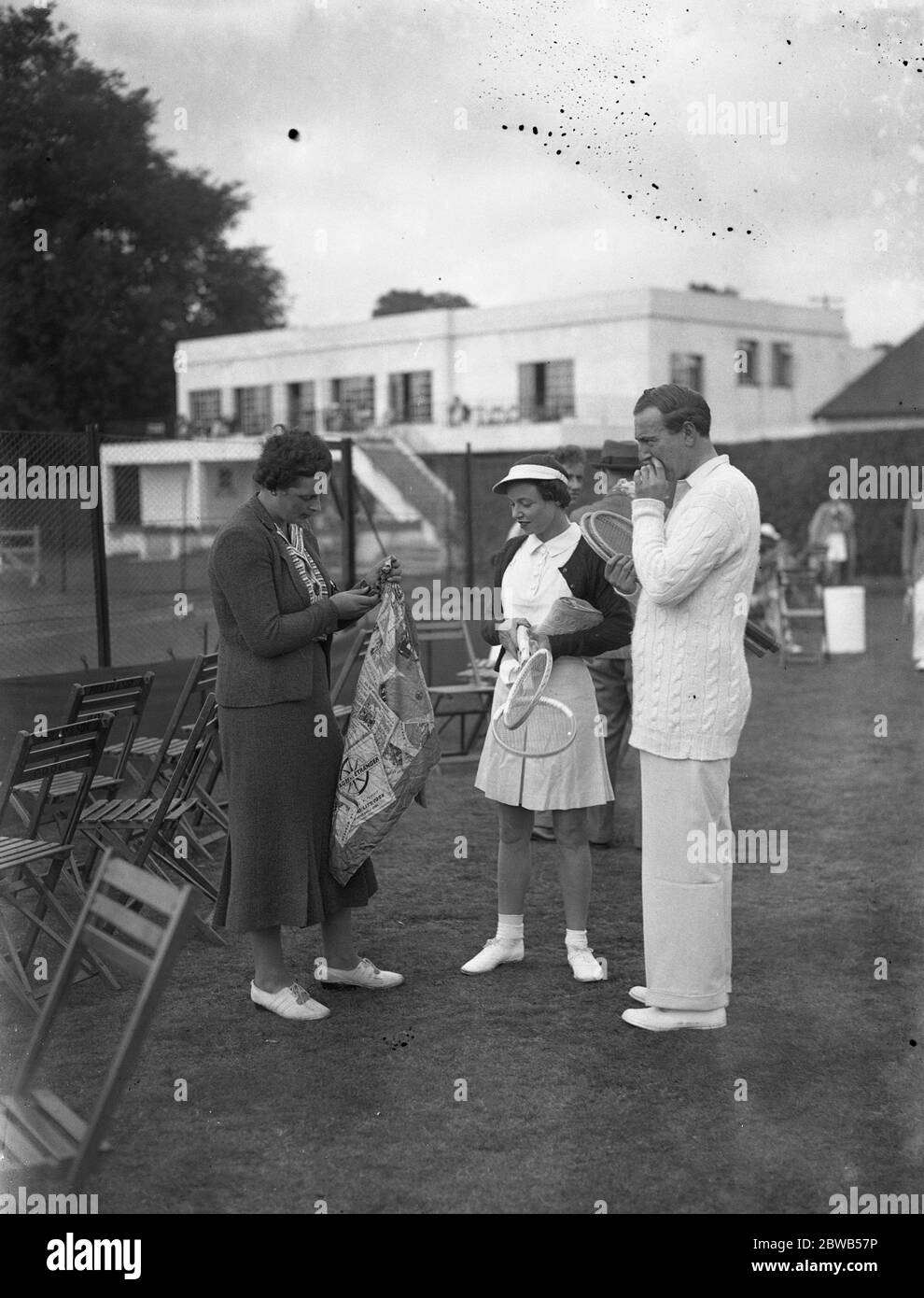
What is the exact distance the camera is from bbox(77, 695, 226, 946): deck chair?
5.27 metres

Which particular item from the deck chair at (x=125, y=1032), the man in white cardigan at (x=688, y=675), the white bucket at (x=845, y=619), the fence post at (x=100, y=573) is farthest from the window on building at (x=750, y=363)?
the deck chair at (x=125, y=1032)

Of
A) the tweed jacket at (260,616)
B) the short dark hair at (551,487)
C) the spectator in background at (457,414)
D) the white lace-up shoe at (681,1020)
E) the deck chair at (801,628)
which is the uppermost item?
the spectator in background at (457,414)

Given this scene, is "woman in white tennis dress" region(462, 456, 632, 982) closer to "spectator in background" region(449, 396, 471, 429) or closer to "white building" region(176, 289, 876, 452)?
"white building" region(176, 289, 876, 452)

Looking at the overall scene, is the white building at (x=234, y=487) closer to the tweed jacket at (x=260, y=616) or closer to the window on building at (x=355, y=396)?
the window on building at (x=355, y=396)

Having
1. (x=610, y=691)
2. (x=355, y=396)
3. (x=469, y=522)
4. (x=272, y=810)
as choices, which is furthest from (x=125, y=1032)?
(x=355, y=396)

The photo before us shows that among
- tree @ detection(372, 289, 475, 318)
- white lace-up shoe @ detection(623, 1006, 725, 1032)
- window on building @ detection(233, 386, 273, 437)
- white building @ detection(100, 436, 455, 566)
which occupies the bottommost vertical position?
white lace-up shoe @ detection(623, 1006, 725, 1032)

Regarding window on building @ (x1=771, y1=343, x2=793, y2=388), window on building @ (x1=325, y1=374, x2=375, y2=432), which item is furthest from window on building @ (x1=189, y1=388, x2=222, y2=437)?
window on building @ (x1=771, y1=343, x2=793, y2=388)

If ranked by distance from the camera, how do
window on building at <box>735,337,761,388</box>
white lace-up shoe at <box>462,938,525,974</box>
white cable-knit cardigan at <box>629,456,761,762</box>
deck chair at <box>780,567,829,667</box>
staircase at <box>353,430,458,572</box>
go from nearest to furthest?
1. white cable-knit cardigan at <box>629,456,761,762</box>
2. white lace-up shoe at <box>462,938,525,974</box>
3. deck chair at <box>780,567,829,667</box>
4. staircase at <box>353,430,458,572</box>
5. window on building at <box>735,337,761,388</box>

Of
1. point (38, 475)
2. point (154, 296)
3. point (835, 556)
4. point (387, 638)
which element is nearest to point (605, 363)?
point (154, 296)

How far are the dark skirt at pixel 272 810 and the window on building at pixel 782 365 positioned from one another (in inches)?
1666

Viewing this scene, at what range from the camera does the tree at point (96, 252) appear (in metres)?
21.0

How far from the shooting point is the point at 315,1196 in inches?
131

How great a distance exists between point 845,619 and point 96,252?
25410mm
